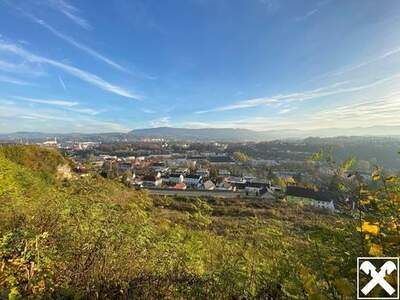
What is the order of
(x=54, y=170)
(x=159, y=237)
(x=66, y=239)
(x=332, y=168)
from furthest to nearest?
(x=54, y=170), (x=159, y=237), (x=66, y=239), (x=332, y=168)

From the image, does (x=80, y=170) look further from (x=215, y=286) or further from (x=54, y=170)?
(x=215, y=286)

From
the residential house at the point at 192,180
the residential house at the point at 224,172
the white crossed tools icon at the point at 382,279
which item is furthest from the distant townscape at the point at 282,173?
the white crossed tools icon at the point at 382,279

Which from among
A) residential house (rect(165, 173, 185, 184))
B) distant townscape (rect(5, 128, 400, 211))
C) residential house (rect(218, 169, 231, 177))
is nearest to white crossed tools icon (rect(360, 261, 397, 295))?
distant townscape (rect(5, 128, 400, 211))

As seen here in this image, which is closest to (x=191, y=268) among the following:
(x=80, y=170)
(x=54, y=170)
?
(x=54, y=170)

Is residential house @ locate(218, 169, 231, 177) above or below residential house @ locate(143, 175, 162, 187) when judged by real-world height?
below

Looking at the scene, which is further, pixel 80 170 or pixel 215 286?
pixel 80 170

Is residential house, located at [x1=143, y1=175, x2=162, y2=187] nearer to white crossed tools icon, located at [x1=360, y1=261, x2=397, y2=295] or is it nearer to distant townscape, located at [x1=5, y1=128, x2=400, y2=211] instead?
distant townscape, located at [x1=5, y1=128, x2=400, y2=211]

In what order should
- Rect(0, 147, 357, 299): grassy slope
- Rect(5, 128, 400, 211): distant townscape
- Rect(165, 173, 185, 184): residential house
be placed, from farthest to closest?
Rect(165, 173, 185, 184): residential house → Rect(5, 128, 400, 211): distant townscape → Rect(0, 147, 357, 299): grassy slope

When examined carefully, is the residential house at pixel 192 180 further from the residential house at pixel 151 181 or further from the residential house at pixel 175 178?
the residential house at pixel 151 181

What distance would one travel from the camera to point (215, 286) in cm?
304

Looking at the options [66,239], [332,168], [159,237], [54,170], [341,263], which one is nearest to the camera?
[341,263]

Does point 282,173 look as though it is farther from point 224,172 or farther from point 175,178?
point 224,172

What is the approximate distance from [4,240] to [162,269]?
1.67m

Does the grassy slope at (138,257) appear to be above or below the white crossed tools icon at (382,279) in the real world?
below
